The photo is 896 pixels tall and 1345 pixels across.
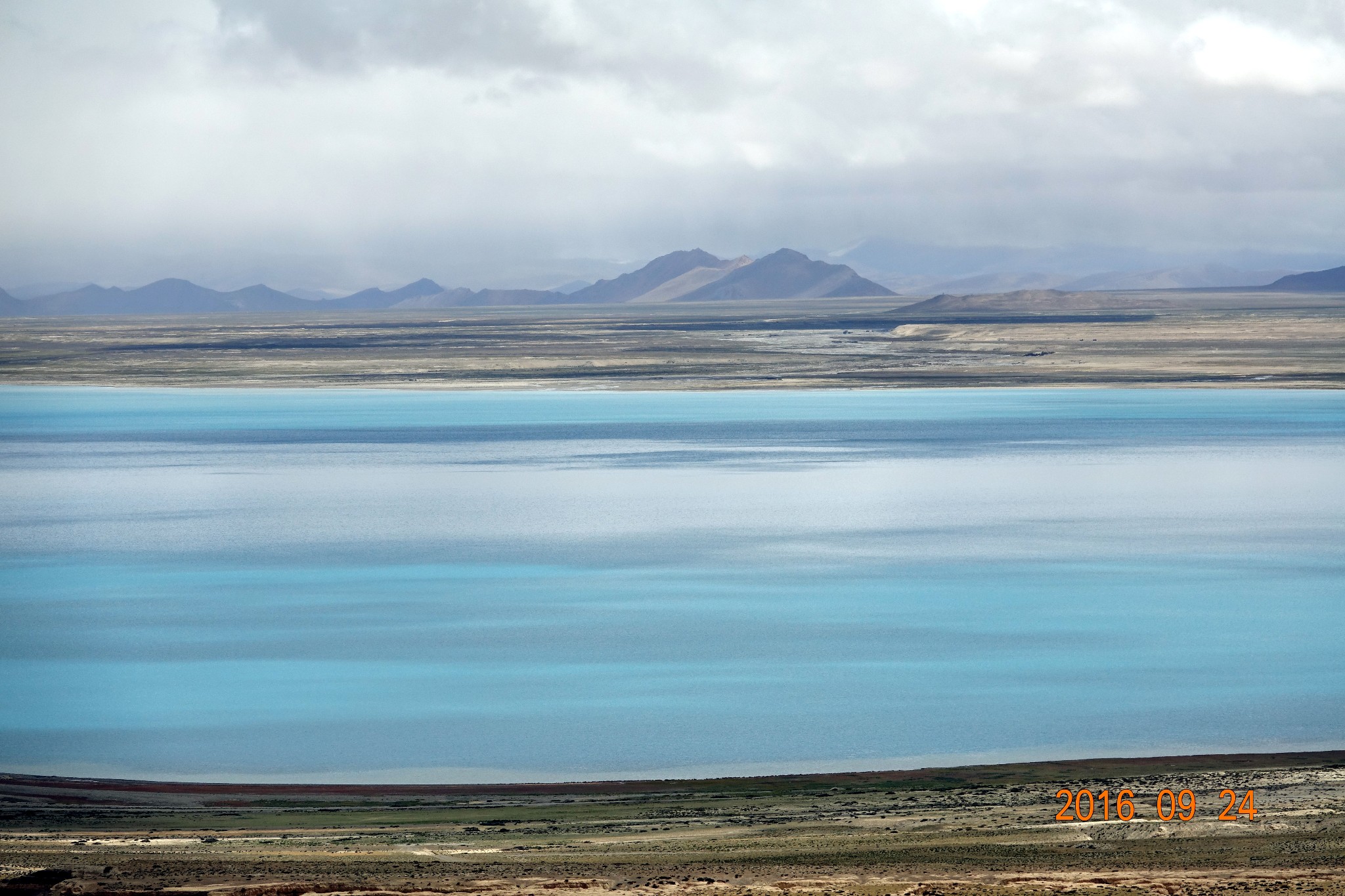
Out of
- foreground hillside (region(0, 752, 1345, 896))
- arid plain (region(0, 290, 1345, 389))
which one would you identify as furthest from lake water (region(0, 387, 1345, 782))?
arid plain (region(0, 290, 1345, 389))

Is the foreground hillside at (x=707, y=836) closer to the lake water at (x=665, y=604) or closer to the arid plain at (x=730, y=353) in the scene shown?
the lake water at (x=665, y=604)

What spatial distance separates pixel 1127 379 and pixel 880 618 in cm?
4634

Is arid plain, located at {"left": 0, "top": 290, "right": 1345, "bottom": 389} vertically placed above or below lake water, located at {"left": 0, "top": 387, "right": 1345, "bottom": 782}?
above

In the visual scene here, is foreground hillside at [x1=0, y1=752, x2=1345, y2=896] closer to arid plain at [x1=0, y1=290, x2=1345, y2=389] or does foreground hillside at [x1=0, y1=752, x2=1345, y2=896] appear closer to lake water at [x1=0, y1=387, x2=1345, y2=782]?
lake water at [x1=0, y1=387, x2=1345, y2=782]

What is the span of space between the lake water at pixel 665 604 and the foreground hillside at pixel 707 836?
0.99 m

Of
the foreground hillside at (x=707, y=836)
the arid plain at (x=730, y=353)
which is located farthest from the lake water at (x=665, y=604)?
the arid plain at (x=730, y=353)

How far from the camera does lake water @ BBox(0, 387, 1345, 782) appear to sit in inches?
538

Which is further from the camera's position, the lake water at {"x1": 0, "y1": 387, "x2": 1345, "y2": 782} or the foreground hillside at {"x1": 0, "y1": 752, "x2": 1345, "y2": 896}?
the lake water at {"x1": 0, "y1": 387, "x2": 1345, "y2": 782}

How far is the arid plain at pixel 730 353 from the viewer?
6400 centimetres

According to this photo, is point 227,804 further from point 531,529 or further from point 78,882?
point 531,529

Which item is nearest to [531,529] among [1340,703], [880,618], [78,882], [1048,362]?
[880,618]

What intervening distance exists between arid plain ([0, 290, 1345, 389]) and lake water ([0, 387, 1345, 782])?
77.6 feet

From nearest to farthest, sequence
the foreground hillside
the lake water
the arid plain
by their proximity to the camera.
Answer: the foreground hillside < the lake water < the arid plain

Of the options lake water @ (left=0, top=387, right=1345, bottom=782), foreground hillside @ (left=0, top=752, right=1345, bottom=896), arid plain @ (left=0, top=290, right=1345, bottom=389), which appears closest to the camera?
foreground hillside @ (left=0, top=752, right=1345, bottom=896)
